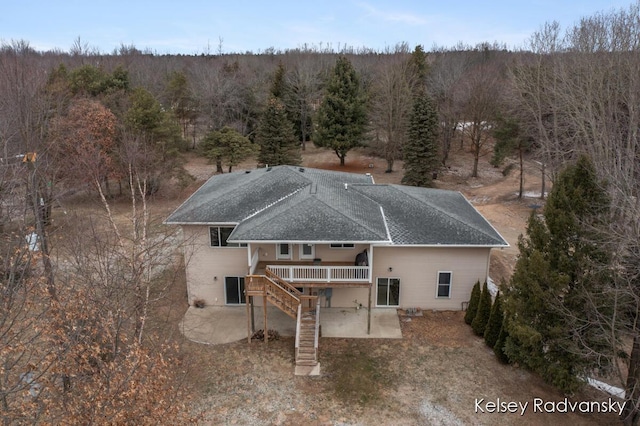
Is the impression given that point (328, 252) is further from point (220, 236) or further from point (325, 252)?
point (220, 236)

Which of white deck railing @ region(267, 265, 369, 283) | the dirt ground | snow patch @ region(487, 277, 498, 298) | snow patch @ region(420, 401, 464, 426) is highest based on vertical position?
white deck railing @ region(267, 265, 369, 283)

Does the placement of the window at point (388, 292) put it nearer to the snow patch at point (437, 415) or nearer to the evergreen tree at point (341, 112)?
the snow patch at point (437, 415)

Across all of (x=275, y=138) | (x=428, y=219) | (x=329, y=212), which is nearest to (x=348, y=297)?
(x=329, y=212)

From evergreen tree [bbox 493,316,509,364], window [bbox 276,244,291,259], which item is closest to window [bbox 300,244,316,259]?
window [bbox 276,244,291,259]

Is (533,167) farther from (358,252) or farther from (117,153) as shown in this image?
(117,153)

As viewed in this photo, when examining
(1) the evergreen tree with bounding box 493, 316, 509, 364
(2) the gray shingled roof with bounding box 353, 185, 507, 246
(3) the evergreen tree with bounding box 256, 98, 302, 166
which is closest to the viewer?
(1) the evergreen tree with bounding box 493, 316, 509, 364

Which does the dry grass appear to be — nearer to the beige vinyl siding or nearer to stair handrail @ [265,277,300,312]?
stair handrail @ [265,277,300,312]
